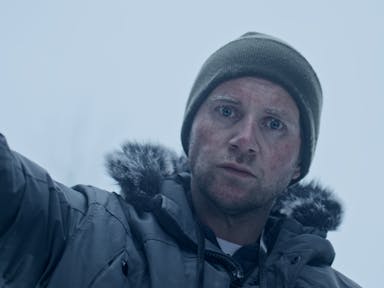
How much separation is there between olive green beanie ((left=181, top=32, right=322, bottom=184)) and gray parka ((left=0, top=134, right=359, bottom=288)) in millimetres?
240

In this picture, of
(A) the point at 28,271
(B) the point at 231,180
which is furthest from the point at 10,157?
(B) the point at 231,180

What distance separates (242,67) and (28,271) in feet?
4.70

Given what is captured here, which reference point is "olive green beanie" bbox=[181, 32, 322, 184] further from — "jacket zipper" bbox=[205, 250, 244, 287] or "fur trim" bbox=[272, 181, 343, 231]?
"jacket zipper" bbox=[205, 250, 244, 287]

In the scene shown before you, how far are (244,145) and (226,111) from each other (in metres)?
0.22

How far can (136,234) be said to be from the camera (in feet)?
6.84

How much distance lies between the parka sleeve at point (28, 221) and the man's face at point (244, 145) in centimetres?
76

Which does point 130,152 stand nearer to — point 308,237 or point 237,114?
point 237,114

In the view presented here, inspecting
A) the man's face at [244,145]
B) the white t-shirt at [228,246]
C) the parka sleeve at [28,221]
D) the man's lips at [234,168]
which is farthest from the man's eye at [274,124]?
the parka sleeve at [28,221]

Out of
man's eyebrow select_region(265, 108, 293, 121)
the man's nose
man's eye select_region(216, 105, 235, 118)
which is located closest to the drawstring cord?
the man's nose

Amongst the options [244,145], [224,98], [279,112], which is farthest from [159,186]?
[279,112]

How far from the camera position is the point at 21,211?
1686 mm

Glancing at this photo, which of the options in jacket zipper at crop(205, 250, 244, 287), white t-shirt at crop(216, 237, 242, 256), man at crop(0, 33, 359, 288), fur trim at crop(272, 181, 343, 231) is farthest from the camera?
fur trim at crop(272, 181, 343, 231)

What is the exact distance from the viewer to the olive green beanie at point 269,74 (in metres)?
2.71

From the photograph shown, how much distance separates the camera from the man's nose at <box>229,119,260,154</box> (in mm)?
2410
